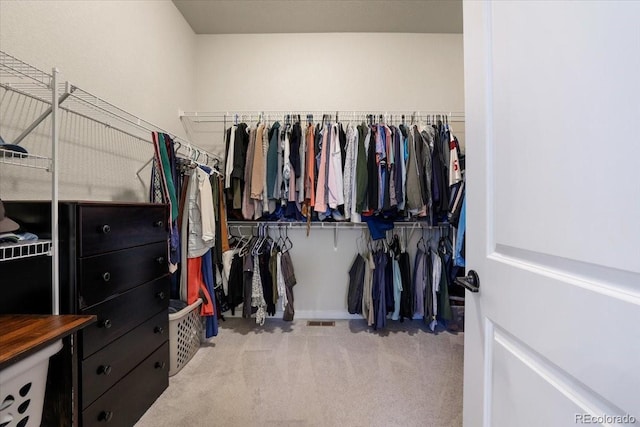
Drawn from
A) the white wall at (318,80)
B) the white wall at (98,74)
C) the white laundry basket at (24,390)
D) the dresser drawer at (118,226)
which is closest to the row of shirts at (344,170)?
the white wall at (318,80)

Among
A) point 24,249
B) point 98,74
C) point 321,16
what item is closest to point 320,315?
point 24,249

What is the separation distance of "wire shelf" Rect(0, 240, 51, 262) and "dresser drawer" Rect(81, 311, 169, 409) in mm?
469

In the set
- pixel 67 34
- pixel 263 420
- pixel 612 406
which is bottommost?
pixel 263 420

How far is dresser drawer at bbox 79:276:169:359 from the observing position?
40.1 inches

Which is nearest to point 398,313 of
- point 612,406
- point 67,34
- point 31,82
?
point 612,406

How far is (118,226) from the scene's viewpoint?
1.16 m

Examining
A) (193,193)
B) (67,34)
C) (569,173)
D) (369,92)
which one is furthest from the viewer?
(369,92)

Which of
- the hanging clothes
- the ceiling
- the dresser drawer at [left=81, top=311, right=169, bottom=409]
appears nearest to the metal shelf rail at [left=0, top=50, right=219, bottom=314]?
the dresser drawer at [left=81, top=311, right=169, bottom=409]

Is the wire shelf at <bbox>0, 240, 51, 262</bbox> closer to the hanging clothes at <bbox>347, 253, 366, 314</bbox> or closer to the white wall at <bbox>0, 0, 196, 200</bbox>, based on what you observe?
the white wall at <bbox>0, 0, 196, 200</bbox>

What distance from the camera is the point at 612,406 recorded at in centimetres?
45

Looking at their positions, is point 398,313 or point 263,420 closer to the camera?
point 263,420

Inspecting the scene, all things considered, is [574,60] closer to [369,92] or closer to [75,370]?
[75,370]

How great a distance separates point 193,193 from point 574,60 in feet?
6.35

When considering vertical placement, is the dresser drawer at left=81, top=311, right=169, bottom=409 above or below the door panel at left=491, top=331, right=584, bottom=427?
below
